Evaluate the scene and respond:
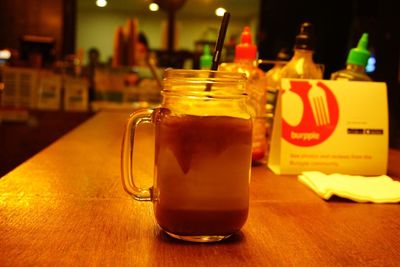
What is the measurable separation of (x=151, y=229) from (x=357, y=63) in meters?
0.66

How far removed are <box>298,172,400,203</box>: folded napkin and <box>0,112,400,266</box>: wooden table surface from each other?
0.02 m

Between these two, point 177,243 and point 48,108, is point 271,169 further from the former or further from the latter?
point 48,108

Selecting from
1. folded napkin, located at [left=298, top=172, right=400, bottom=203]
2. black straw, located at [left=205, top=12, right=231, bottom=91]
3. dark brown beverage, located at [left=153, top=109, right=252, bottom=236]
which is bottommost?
folded napkin, located at [left=298, top=172, right=400, bottom=203]

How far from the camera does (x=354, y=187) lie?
78 cm

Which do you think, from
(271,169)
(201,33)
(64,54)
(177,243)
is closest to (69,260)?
(177,243)

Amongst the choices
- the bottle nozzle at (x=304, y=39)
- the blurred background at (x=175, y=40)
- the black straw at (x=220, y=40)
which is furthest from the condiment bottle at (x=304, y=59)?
the black straw at (x=220, y=40)

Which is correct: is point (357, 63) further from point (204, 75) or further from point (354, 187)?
point (204, 75)

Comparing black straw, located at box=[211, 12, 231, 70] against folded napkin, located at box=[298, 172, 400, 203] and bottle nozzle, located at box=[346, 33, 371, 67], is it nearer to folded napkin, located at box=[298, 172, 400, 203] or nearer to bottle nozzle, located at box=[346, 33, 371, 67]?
folded napkin, located at box=[298, 172, 400, 203]

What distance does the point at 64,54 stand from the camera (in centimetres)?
437

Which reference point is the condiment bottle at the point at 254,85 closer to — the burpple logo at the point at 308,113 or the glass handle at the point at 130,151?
the burpple logo at the point at 308,113

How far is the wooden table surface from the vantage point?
0.47m

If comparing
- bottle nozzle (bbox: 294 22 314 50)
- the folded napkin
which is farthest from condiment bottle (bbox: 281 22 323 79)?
the folded napkin

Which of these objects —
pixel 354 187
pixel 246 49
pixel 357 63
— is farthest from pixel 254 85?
pixel 354 187

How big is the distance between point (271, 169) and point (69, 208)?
466mm
